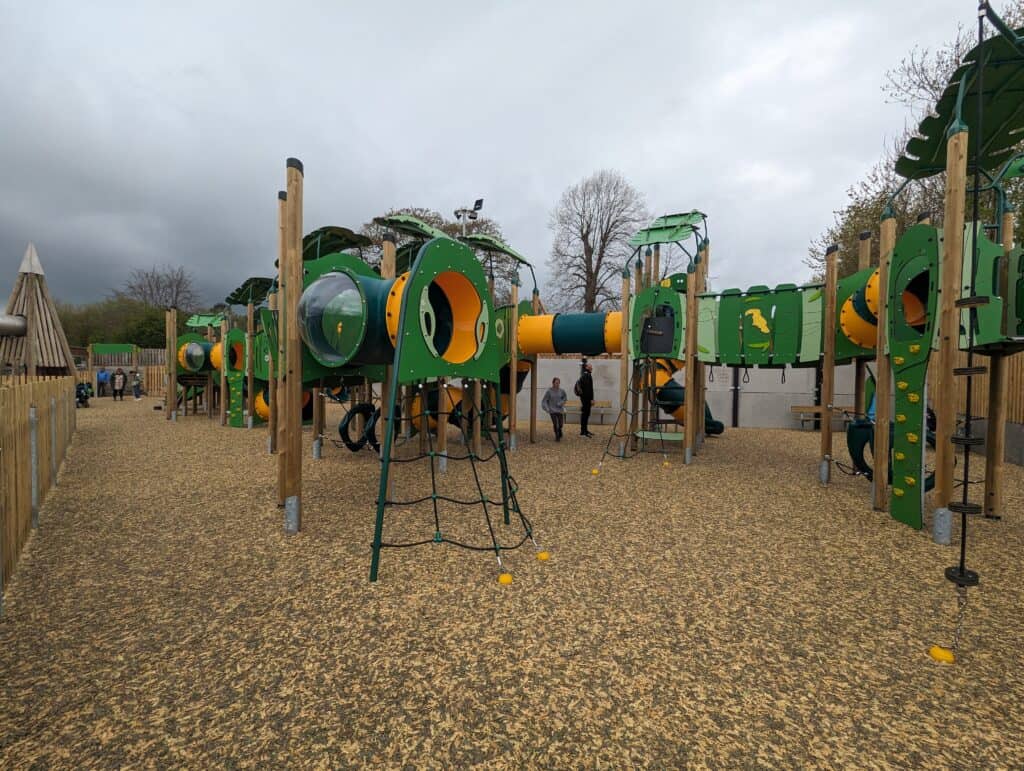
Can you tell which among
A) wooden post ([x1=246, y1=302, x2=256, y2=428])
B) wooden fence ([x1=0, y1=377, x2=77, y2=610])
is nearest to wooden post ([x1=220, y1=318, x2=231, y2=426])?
wooden post ([x1=246, y1=302, x2=256, y2=428])

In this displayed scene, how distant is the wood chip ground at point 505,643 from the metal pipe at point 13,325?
517cm

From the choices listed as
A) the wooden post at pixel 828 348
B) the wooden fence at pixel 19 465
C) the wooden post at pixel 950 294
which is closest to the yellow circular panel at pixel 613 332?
the wooden post at pixel 828 348

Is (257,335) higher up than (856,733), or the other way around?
(257,335)

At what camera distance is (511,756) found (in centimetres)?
201

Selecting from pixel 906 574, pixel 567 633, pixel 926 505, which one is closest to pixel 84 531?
pixel 567 633

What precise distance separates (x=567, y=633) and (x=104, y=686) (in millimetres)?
2335

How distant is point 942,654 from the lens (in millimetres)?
2762

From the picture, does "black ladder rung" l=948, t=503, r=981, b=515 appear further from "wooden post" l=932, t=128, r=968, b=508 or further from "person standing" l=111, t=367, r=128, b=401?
"person standing" l=111, t=367, r=128, b=401

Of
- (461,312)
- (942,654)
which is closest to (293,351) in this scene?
(461,312)

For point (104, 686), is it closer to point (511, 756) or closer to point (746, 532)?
point (511, 756)

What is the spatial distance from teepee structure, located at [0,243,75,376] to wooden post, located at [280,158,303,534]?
6661 mm

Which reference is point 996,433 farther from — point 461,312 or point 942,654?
point 461,312

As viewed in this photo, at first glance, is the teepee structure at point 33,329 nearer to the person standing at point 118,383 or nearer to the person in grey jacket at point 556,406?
the person in grey jacket at point 556,406

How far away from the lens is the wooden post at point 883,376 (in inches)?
219
